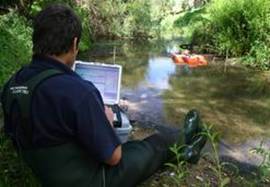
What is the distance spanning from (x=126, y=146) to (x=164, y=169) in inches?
23.8

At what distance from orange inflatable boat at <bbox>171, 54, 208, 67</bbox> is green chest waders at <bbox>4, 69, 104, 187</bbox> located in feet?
29.6

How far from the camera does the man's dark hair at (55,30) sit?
2.62 meters

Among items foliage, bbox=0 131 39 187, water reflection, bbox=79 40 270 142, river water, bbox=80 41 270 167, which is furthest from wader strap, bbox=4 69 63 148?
water reflection, bbox=79 40 270 142

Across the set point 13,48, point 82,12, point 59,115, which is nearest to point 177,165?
point 59,115

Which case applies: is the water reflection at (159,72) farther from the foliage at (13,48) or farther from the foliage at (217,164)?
the foliage at (217,164)

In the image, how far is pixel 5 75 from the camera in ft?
18.9

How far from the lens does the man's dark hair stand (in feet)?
8.59

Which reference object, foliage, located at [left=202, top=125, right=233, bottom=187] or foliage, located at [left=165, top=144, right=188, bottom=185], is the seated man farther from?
foliage, located at [left=202, top=125, right=233, bottom=187]

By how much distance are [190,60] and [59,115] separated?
9.41m

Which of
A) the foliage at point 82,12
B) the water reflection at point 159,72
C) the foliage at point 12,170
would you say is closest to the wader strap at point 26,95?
the foliage at point 12,170

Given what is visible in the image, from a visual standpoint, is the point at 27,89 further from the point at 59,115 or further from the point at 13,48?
the point at 13,48

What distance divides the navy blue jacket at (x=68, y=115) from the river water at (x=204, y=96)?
285 cm

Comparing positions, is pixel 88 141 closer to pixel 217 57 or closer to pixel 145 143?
pixel 145 143

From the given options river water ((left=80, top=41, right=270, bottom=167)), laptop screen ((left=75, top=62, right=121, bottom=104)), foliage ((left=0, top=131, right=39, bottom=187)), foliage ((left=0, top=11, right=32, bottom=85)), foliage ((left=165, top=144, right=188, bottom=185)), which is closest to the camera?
foliage ((left=165, top=144, right=188, bottom=185))
